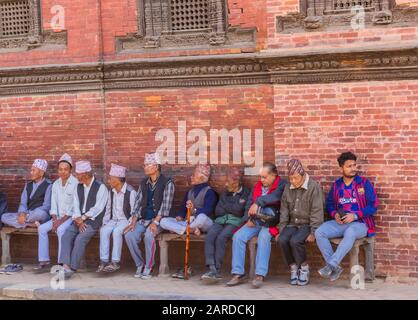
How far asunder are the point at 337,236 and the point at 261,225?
3.54 feet

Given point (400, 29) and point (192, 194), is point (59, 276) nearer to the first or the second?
point (192, 194)

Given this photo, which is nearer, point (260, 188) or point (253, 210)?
point (253, 210)

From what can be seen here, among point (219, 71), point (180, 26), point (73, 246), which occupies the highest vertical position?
point (180, 26)

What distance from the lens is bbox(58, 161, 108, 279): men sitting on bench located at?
9820 mm

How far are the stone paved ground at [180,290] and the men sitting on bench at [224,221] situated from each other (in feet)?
1.01

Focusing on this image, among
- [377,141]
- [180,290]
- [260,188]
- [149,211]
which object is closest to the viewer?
[180,290]

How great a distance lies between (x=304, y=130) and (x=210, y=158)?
1597 millimetres

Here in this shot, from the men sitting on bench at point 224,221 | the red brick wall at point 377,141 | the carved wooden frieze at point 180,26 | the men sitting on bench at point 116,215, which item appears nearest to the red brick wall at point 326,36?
the red brick wall at point 377,141

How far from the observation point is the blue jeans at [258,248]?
8.77 meters

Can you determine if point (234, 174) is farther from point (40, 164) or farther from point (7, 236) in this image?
point (7, 236)

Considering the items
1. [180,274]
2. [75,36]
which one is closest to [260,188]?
[180,274]

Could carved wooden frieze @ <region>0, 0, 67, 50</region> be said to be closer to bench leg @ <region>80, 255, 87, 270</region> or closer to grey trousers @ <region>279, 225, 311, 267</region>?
bench leg @ <region>80, 255, 87, 270</region>

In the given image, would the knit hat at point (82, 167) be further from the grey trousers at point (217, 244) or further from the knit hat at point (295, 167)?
the knit hat at point (295, 167)

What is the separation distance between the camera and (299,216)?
8.79 m
